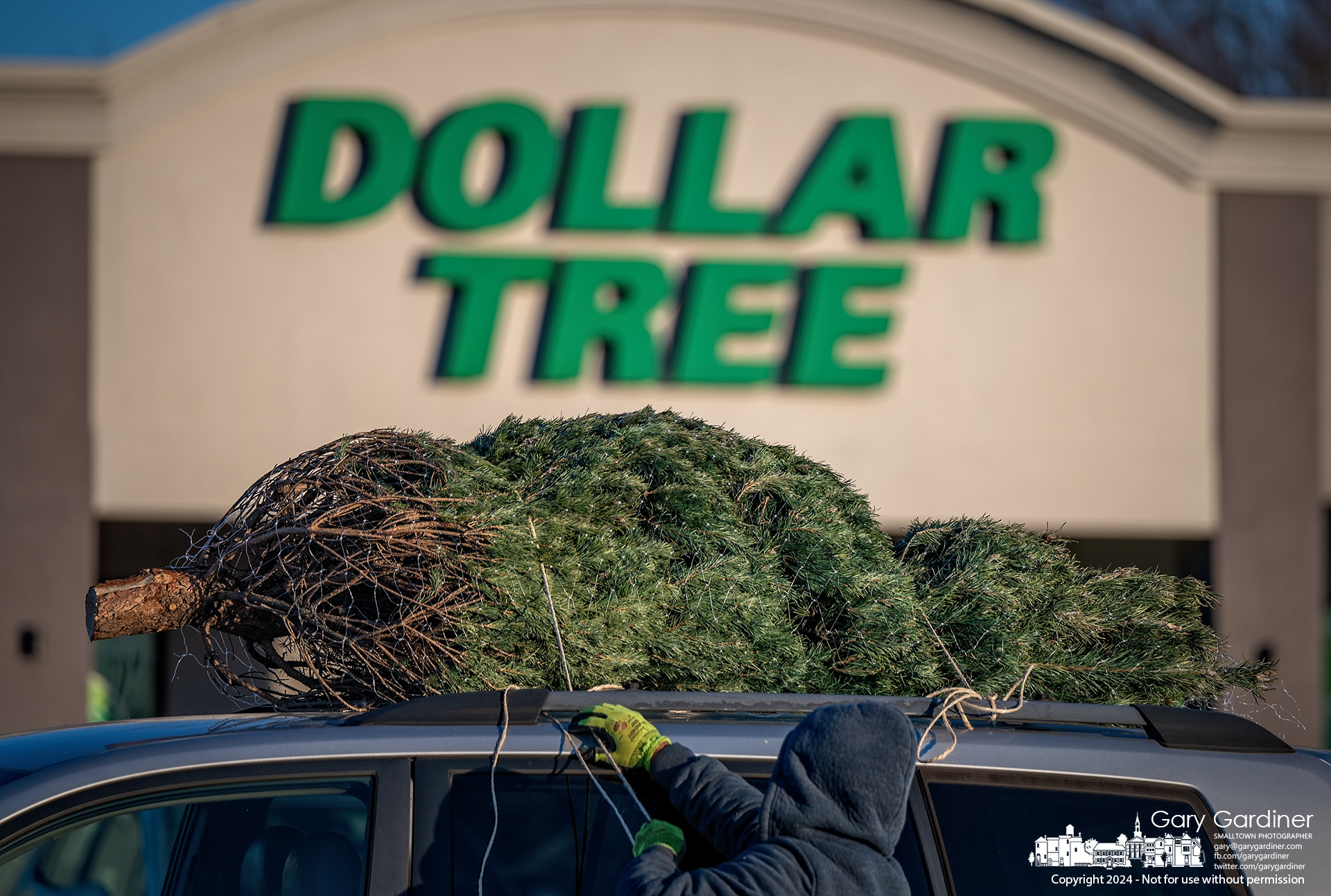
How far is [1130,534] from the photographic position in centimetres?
951

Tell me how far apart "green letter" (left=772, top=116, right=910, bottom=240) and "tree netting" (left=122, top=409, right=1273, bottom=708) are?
679 centimetres

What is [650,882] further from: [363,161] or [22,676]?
[22,676]

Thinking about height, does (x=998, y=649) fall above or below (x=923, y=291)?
below

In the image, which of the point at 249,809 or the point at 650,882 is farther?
the point at 249,809

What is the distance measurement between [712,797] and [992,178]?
8.57 metres

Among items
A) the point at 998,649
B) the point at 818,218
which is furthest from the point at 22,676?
the point at 998,649

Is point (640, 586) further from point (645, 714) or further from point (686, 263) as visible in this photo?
point (686, 263)

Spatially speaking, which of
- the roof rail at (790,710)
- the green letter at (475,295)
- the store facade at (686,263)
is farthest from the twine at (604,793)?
the green letter at (475,295)

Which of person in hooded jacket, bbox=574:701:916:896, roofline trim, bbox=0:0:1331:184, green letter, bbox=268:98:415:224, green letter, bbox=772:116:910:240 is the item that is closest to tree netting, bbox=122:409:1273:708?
person in hooded jacket, bbox=574:701:916:896

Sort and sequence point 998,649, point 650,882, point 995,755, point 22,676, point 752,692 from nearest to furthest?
1. point 650,882
2. point 995,755
3. point 752,692
4. point 998,649
5. point 22,676

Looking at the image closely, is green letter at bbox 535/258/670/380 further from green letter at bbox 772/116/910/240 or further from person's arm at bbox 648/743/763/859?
person's arm at bbox 648/743/763/859

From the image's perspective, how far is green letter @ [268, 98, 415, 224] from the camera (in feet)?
30.1

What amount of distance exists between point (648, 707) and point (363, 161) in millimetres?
8141

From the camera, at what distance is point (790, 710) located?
2209mm
